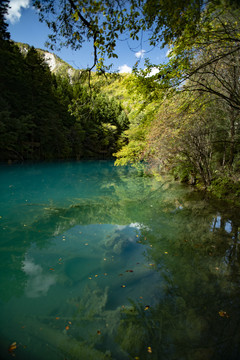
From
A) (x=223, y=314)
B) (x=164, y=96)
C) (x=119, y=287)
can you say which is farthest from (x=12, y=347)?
(x=164, y=96)

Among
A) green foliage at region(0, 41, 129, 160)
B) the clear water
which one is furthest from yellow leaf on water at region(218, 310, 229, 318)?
green foliage at region(0, 41, 129, 160)

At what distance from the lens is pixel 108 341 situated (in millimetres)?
2613

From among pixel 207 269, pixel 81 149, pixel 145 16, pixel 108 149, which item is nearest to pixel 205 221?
pixel 207 269

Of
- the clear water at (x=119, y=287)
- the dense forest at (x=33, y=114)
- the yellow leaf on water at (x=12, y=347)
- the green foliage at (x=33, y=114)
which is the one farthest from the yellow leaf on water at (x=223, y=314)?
the green foliage at (x=33, y=114)

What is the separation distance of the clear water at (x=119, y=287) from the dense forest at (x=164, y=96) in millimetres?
2910

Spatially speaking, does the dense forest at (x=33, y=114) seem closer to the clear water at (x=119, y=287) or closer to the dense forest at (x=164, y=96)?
the dense forest at (x=164, y=96)

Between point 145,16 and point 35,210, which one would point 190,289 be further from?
point 35,210

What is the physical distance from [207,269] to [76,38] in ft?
17.0

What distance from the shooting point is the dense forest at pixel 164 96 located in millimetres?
2713

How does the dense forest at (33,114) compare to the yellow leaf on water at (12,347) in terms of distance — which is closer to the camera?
the yellow leaf on water at (12,347)

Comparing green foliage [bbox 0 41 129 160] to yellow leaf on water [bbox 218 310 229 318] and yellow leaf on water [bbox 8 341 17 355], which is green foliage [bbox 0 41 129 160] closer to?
yellow leaf on water [bbox 8 341 17 355]

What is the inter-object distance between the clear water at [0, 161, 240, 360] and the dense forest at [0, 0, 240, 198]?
2.91 metres

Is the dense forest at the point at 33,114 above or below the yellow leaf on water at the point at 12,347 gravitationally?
above

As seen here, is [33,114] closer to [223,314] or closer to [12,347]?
[12,347]
